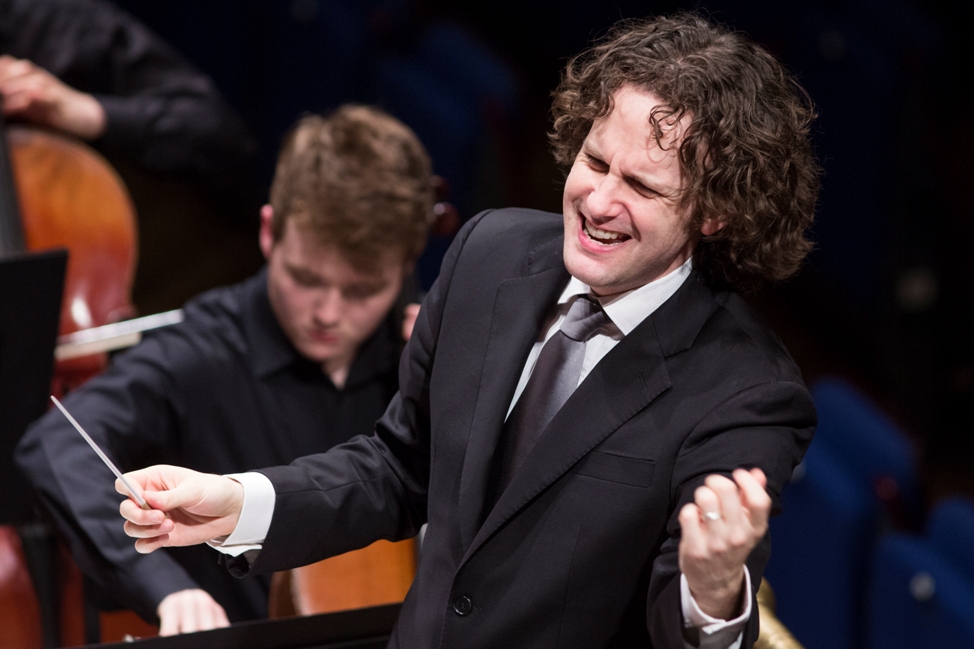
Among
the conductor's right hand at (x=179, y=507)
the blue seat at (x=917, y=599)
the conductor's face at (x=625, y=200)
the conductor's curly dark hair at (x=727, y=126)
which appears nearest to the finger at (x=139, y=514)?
the conductor's right hand at (x=179, y=507)

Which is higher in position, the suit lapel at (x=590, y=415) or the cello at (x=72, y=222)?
the suit lapel at (x=590, y=415)

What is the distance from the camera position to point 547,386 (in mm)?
1124

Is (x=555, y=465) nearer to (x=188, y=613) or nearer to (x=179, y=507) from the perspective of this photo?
(x=179, y=507)

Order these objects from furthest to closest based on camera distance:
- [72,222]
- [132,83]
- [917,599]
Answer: [132,83]
[72,222]
[917,599]

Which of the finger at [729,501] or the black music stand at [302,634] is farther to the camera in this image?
the black music stand at [302,634]

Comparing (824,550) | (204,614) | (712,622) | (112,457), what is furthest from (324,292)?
(824,550)

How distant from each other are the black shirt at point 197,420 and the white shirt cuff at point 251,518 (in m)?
0.45

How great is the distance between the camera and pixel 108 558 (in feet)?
5.28

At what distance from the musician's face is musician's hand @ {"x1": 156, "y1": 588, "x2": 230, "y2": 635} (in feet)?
1.56

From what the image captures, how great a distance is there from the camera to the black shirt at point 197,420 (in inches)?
64.4

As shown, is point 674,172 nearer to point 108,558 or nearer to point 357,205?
point 357,205

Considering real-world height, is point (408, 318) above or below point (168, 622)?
above

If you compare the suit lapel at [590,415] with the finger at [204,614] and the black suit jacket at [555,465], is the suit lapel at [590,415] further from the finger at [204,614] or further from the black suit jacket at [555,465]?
the finger at [204,614]

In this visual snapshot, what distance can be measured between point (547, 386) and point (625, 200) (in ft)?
0.65
